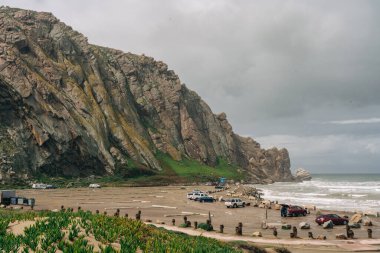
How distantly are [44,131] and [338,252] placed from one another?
103347 millimetres

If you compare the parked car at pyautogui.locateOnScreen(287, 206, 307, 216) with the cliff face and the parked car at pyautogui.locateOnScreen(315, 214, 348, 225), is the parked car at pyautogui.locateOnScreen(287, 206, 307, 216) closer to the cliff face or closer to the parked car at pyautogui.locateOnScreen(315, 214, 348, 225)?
the parked car at pyautogui.locateOnScreen(315, 214, 348, 225)

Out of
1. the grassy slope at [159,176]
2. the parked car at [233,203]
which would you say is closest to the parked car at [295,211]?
the parked car at [233,203]

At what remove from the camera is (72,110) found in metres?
132

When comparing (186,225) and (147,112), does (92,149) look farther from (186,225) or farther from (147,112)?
(186,225)

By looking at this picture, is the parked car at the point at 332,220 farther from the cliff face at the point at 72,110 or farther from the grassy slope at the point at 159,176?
the cliff face at the point at 72,110

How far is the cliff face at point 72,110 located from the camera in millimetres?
111812

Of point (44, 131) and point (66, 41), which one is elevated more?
point (66, 41)

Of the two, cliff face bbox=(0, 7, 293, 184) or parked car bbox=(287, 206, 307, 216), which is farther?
cliff face bbox=(0, 7, 293, 184)

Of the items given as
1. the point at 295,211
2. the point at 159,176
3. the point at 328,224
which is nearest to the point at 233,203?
the point at 295,211

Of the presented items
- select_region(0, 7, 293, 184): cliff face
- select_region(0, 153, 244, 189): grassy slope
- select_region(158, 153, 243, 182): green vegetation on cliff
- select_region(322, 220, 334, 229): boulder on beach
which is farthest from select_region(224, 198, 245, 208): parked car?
select_region(158, 153, 243, 182): green vegetation on cliff

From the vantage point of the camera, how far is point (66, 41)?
157m

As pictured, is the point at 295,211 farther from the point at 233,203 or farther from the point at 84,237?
the point at 84,237

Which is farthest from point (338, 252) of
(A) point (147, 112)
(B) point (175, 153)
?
(A) point (147, 112)

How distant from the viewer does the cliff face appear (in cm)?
11181
